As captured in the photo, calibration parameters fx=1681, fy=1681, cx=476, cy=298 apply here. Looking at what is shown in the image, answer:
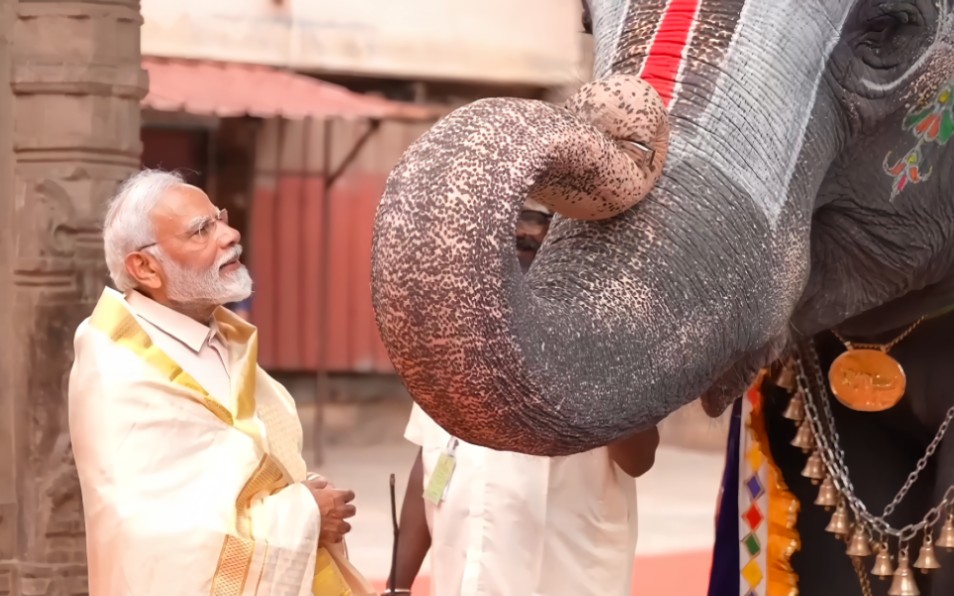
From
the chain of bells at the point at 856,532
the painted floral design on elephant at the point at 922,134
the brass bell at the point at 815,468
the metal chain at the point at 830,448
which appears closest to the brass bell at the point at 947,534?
the chain of bells at the point at 856,532

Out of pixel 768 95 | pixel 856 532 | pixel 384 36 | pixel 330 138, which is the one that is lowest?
pixel 330 138

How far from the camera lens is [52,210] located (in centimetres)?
313

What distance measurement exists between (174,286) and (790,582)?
3.26ft

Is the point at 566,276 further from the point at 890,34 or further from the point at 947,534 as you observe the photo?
the point at 947,534

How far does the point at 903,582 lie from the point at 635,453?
59cm

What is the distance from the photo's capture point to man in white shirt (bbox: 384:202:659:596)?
2889mm

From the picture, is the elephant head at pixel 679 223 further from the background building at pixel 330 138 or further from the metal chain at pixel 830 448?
the background building at pixel 330 138

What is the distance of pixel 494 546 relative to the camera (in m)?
2.90

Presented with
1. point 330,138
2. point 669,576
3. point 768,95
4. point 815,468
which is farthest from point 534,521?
point 330,138

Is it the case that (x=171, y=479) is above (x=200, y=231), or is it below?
below

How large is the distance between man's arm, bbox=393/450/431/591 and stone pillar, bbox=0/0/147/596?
61 centimetres

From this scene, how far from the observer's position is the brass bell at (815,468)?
2.34 meters

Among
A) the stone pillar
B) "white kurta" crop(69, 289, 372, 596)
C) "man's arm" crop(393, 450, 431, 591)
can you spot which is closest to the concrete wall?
the stone pillar

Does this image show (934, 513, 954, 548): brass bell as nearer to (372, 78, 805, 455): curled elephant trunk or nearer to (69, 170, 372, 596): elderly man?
(372, 78, 805, 455): curled elephant trunk
